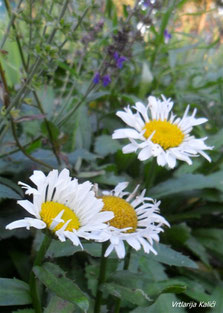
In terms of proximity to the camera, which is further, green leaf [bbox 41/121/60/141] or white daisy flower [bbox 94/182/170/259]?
green leaf [bbox 41/121/60/141]

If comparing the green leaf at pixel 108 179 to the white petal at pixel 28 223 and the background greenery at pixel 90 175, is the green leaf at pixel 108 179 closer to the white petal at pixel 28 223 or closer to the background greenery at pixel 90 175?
the background greenery at pixel 90 175

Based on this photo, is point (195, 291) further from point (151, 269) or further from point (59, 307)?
point (59, 307)

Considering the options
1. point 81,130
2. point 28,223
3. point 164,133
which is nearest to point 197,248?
point 164,133

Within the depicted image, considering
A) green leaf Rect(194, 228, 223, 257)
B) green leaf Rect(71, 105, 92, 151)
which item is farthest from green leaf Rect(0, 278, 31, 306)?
green leaf Rect(71, 105, 92, 151)

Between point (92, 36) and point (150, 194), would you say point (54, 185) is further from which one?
point (92, 36)

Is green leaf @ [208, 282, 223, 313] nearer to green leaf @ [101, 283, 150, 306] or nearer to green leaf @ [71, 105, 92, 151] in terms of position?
green leaf @ [101, 283, 150, 306]
